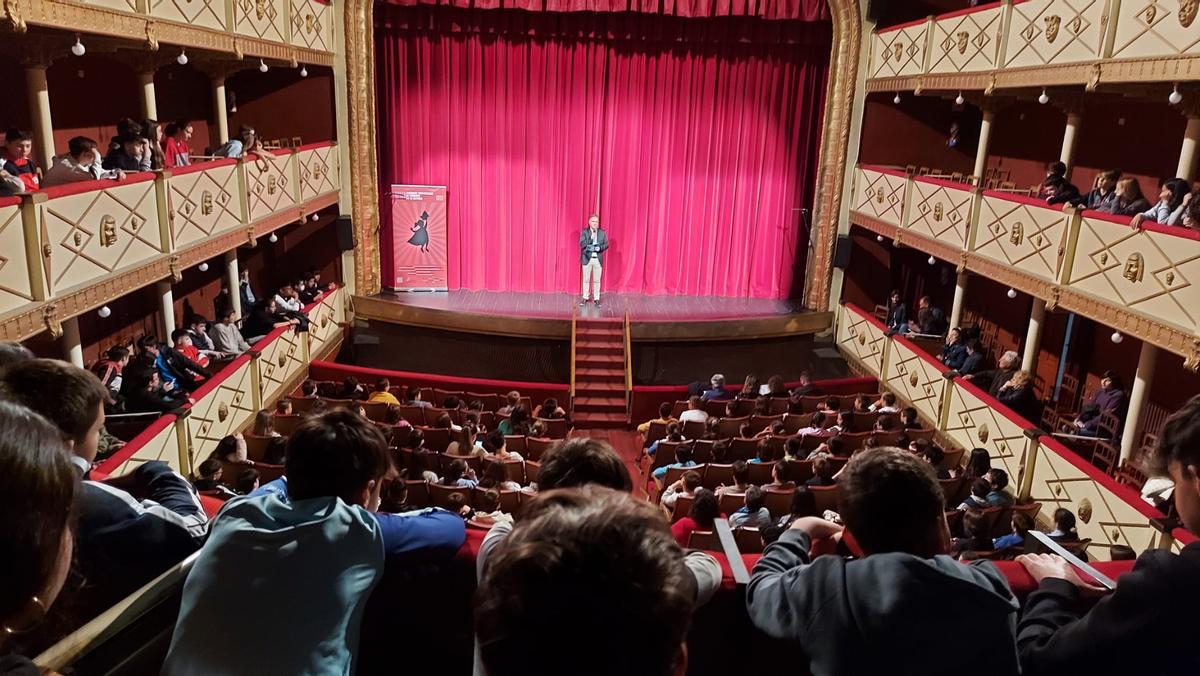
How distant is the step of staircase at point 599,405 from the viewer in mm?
13656

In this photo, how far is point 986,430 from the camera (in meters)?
10.5

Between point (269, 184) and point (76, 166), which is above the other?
point (76, 166)

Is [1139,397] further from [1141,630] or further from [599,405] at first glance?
[1141,630]

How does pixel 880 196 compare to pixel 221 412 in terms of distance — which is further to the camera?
pixel 880 196

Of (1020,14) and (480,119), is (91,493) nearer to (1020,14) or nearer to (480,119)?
(1020,14)

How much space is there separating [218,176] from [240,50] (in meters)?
1.89

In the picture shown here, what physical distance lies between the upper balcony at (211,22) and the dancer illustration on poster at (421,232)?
3.23 m

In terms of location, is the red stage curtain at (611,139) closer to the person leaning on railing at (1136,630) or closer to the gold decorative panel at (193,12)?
the gold decorative panel at (193,12)

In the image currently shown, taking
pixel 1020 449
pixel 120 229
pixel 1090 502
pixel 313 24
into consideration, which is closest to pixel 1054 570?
pixel 1090 502

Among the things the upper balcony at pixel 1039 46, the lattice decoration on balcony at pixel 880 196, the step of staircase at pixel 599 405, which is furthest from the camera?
the lattice decoration on balcony at pixel 880 196

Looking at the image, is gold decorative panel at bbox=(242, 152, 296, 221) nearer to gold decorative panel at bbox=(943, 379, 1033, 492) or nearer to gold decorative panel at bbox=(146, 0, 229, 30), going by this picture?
gold decorative panel at bbox=(146, 0, 229, 30)

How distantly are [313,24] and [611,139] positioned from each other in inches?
238

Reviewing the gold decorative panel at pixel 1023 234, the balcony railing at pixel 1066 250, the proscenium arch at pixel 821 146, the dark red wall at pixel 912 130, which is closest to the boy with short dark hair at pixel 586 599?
the balcony railing at pixel 1066 250

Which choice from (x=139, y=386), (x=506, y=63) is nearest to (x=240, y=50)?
(x=139, y=386)
